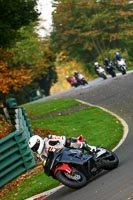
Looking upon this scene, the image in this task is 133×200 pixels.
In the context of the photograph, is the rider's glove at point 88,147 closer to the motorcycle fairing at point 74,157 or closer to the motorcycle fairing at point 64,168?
the motorcycle fairing at point 74,157

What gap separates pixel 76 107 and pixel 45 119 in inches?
108

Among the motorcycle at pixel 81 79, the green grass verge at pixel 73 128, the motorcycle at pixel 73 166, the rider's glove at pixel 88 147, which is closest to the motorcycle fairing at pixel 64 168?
the motorcycle at pixel 73 166

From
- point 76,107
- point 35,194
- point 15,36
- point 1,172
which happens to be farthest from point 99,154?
point 76,107

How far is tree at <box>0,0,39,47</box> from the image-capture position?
19.8 meters

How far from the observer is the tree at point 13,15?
1980cm

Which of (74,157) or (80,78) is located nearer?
(74,157)

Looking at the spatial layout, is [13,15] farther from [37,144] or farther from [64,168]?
[64,168]

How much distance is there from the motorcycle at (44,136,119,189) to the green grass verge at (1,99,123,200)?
1490mm

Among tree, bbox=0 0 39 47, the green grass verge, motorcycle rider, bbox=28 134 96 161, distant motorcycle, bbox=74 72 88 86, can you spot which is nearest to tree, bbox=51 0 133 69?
distant motorcycle, bbox=74 72 88 86

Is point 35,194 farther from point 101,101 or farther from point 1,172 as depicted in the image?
point 101,101

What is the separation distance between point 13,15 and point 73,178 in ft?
41.2

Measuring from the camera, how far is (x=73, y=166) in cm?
961

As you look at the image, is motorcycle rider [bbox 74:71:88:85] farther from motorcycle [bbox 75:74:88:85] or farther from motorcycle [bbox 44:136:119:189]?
motorcycle [bbox 44:136:119:189]

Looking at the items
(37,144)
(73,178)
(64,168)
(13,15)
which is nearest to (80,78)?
(13,15)
